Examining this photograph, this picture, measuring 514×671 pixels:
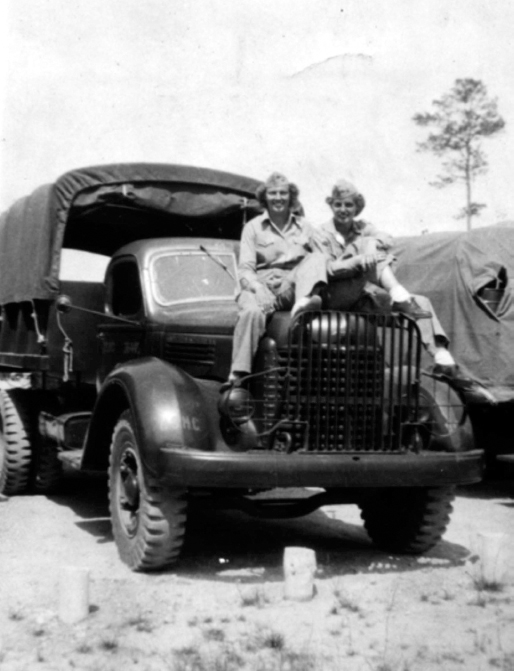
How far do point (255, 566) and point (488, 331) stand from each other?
3.94 meters

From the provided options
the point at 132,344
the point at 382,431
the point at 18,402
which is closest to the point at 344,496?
the point at 382,431

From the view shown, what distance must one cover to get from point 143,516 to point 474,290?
4.68 meters

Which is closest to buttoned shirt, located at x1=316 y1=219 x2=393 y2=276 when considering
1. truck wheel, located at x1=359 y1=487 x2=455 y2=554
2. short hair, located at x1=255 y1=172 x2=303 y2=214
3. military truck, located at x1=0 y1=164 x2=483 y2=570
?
short hair, located at x1=255 y1=172 x2=303 y2=214

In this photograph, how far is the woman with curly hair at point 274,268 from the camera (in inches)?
238

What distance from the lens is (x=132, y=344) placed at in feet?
23.5

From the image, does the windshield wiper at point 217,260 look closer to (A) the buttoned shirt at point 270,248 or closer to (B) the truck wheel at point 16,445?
(A) the buttoned shirt at point 270,248

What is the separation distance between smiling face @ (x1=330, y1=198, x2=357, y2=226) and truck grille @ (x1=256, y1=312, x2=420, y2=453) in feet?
2.89

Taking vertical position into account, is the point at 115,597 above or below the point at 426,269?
below

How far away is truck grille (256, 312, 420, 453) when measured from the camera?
19.6 ft

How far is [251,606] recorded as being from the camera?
5285 millimetres

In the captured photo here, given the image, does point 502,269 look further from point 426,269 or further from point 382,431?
point 382,431

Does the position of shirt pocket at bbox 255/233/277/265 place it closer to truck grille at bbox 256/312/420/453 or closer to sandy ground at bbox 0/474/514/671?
truck grille at bbox 256/312/420/453

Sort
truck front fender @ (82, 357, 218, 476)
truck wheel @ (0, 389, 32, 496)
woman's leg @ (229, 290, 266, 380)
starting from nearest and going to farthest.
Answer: truck front fender @ (82, 357, 218, 476)
woman's leg @ (229, 290, 266, 380)
truck wheel @ (0, 389, 32, 496)

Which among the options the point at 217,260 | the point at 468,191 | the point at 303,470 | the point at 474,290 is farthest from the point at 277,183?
the point at 468,191
